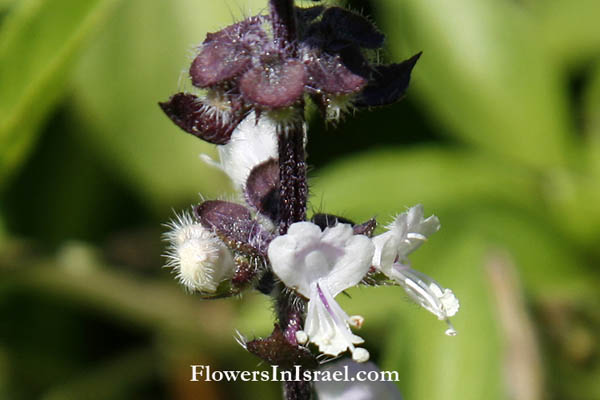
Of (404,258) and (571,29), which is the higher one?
(571,29)

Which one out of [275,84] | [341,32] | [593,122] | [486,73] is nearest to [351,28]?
[341,32]

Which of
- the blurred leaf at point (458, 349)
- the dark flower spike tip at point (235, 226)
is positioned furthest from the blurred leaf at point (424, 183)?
the dark flower spike tip at point (235, 226)

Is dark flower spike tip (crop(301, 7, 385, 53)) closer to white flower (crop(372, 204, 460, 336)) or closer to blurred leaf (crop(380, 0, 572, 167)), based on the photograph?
white flower (crop(372, 204, 460, 336))

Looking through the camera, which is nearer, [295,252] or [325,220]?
[295,252]

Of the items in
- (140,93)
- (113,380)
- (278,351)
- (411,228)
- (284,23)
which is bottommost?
(278,351)

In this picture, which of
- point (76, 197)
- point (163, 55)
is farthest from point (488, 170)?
point (76, 197)

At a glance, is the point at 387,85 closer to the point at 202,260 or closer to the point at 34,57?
the point at 202,260
